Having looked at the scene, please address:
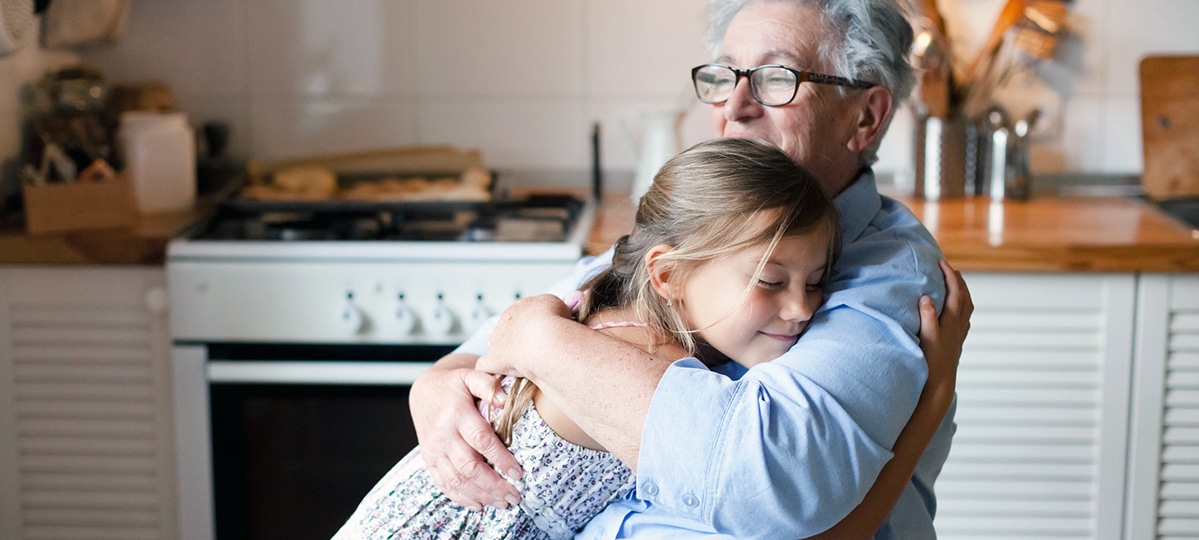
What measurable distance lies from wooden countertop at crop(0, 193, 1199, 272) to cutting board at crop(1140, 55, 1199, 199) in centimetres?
8

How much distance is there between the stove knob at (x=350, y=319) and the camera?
218cm

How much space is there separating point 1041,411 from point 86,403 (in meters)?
1.86

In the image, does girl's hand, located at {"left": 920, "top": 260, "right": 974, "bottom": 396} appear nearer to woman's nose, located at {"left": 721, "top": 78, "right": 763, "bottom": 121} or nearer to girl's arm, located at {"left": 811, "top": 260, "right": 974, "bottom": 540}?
girl's arm, located at {"left": 811, "top": 260, "right": 974, "bottom": 540}

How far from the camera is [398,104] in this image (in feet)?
9.20

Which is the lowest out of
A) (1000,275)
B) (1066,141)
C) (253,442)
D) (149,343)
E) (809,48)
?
(253,442)

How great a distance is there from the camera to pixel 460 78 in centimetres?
278

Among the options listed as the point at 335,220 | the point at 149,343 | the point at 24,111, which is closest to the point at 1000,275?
the point at 335,220

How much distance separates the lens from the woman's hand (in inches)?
51.2

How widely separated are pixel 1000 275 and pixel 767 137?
0.92 m

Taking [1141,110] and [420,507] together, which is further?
[1141,110]

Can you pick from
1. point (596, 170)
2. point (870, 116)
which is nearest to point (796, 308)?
point (870, 116)

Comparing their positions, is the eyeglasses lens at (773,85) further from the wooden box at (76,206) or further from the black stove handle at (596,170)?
the wooden box at (76,206)

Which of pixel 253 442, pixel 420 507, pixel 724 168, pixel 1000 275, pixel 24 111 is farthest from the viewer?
pixel 24 111

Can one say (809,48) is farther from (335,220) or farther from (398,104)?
(398,104)
